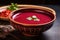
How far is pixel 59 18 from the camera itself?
1.29 meters

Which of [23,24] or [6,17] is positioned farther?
[6,17]

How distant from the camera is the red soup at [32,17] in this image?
101cm

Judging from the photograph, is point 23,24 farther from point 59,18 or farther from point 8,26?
point 59,18

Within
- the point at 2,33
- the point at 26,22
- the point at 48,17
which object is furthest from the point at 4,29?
the point at 48,17

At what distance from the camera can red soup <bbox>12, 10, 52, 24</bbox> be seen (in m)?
1.01

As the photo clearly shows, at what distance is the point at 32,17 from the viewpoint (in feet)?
3.40

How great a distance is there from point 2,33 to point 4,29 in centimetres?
4

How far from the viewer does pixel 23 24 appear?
945 millimetres
